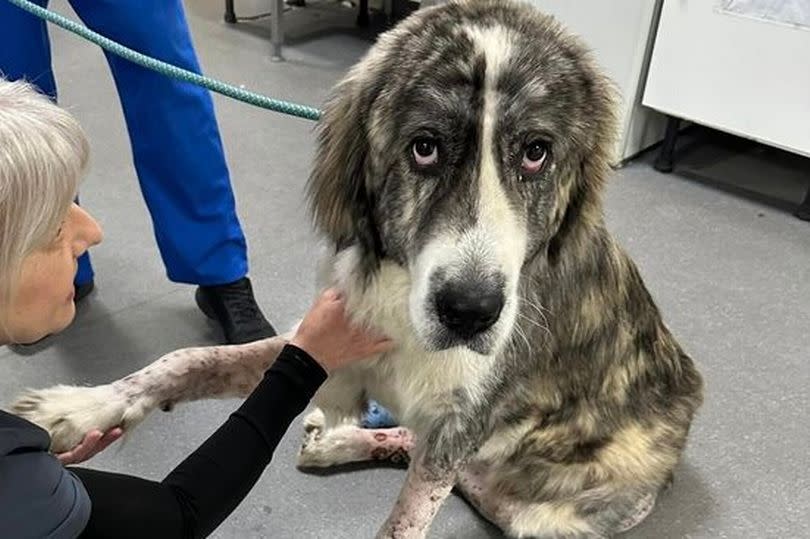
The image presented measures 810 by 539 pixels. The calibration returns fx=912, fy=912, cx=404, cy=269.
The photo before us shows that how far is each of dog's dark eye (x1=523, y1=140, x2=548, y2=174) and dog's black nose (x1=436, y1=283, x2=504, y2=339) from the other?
0.65ft

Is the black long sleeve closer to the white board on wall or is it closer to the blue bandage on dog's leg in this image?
the blue bandage on dog's leg

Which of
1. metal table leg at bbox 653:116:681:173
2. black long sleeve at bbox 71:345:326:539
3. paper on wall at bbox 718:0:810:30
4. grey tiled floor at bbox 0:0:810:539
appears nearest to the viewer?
black long sleeve at bbox 71:345:326:539

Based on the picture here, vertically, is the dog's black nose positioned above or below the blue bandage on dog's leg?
above

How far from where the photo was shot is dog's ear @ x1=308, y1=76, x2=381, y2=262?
1.44 metres

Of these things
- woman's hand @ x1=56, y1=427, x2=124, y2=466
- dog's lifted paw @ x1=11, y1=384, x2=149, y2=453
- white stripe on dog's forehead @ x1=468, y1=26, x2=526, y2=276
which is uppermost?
white stripe on dog's forehead @ x1=468, y1=26, x2=526, y2=276

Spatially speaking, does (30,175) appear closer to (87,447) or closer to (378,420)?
(87,447)

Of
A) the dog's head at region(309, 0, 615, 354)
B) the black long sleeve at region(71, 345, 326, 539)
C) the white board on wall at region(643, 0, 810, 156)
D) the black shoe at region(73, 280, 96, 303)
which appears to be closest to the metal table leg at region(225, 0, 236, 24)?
the white board on wall at region(643, 0, 810, 156)

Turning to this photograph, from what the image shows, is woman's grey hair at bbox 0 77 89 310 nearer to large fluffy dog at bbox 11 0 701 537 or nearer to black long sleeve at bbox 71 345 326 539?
black long sleeve at bbox 71 345 326 539

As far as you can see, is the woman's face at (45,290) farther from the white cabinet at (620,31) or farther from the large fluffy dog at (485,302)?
the white cabinet at (620,31)

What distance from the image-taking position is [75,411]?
1577 millimetres

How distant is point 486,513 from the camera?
183 cm

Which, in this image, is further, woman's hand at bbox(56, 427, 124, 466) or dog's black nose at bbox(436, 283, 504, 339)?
woman's hand at bbox(56, 427, 124, 466)

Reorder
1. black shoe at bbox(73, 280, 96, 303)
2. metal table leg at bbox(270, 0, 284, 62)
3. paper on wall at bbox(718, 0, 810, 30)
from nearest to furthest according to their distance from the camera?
black shoe at bbox(73, 280, 96, 303), paper on wall at bbox(718, 0, 810, 30), metal table leg at bbox(270, 0, 284, 62)

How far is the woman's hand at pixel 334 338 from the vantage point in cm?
148
